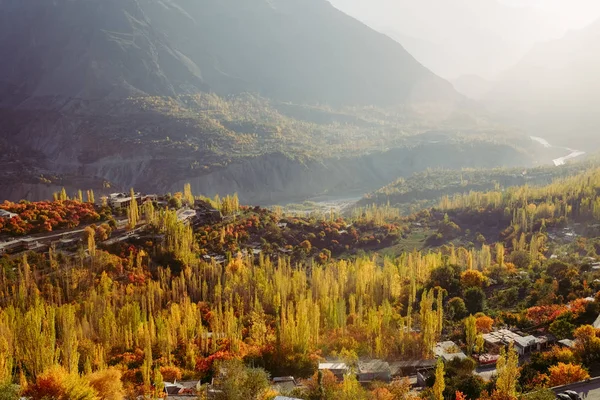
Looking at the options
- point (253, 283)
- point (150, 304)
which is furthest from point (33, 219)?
point (253, 283)

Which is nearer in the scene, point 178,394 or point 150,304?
point 178,394

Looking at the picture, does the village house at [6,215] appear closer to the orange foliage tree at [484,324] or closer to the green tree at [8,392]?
the green tree at [8,392]

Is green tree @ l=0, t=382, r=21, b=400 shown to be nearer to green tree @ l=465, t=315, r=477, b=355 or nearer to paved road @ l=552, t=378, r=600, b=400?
paved road @ l=552, t=378, r=600, b=400

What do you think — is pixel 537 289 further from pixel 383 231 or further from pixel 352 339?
pixel 383 231

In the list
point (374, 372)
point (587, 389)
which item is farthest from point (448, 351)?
point (587, 389)

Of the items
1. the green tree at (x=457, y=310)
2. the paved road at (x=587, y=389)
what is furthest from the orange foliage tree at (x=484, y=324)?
the paved road at (x=587, y=389)

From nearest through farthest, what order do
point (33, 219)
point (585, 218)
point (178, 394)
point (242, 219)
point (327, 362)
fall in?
point (178, 394) < point (327, 362) < point (33, 219) < point (242, 219) < point (585, 218)

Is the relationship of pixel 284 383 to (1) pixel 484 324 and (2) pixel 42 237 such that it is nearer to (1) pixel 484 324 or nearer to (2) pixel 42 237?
(1) pixel 484 324

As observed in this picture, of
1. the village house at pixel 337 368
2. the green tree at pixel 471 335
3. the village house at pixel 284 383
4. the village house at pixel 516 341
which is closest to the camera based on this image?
the village house at pixel 284 383

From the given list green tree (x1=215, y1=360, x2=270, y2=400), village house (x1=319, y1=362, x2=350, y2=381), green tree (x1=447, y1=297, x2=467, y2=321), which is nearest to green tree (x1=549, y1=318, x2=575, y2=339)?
green tree (x1=447, y1=297, x2=467, y2=321)

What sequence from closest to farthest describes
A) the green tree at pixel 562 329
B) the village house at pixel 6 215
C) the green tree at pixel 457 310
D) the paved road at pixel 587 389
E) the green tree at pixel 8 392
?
1. the green tree at pixel 8 392
2. the paved road at pixel 587 389
3. the green tree at pixel 562 329
4. the green tree at pixel 457 310
5. the village house at pixel 6 215

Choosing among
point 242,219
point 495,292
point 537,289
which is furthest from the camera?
point 242,219
